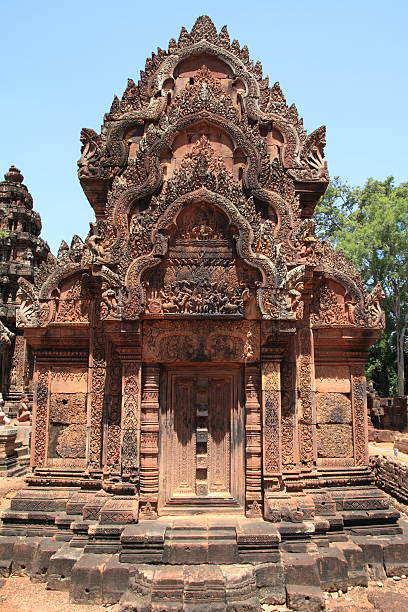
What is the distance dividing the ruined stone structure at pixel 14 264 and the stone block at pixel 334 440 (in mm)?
23438

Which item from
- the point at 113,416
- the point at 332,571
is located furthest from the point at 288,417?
the point at 113,416

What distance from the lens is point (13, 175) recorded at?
33312mm

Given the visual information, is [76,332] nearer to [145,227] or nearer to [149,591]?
A: [145,227]

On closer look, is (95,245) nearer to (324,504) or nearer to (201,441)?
(201,441)

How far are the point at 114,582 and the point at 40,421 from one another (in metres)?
2.79

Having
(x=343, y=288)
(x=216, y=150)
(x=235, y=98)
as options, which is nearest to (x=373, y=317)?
(x=343, y=288)

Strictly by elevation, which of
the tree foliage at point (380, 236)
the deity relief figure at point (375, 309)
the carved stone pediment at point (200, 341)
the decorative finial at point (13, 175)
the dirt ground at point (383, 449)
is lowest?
the dirt ground at point (383, 449)

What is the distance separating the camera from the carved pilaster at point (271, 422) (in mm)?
6938

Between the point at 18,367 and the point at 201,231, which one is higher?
the point at 201,231

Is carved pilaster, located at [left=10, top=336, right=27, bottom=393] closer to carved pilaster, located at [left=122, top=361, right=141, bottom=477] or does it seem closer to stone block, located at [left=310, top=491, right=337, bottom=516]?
carved pilaster, located at [left=122, top=361, right=141, bottom=477]

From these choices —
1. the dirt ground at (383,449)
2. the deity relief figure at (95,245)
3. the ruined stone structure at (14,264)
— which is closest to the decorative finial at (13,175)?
the ruined stone structure at (14,264)

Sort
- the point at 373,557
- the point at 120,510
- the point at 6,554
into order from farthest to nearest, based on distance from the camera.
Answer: the point at 6,554 < the point at 373,557 < the point at 120,510

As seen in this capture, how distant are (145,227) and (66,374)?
2.76m

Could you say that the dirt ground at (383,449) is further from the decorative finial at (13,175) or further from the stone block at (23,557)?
the decorative finial at (13,175)
